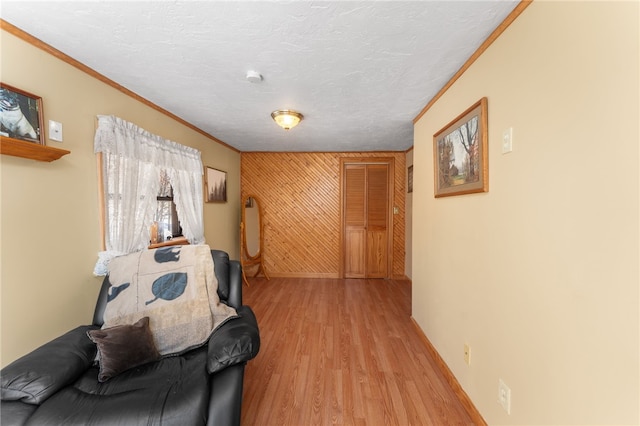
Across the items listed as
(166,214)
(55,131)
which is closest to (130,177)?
(55,131)

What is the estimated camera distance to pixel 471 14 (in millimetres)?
1308

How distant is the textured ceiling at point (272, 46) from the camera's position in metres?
1.27

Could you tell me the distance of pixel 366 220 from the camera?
4.71 meters

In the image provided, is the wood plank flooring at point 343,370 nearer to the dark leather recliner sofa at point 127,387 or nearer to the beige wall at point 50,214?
the dark leather recliner sofa at point 127,387

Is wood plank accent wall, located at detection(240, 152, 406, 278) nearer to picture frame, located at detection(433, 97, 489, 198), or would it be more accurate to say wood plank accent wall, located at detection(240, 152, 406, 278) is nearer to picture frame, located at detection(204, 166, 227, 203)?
picture frame, located at detection(204, 166, 227, 203)

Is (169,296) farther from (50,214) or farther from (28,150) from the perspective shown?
(28,150)

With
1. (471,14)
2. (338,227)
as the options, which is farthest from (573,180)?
(338,227)

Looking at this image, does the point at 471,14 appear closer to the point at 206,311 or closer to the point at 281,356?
the point at 206,311

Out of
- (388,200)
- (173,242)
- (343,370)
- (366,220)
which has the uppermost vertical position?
(388,200)

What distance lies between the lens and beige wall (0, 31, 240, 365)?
1389 millimetres

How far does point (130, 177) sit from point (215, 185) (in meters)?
1.65

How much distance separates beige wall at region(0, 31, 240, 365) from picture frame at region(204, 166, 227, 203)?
1513 mm

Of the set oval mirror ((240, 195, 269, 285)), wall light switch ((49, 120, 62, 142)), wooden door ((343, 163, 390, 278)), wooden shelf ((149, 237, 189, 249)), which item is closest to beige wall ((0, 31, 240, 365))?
wall light switch ((49, 120, 62, 142))

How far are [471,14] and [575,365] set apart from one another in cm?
165
